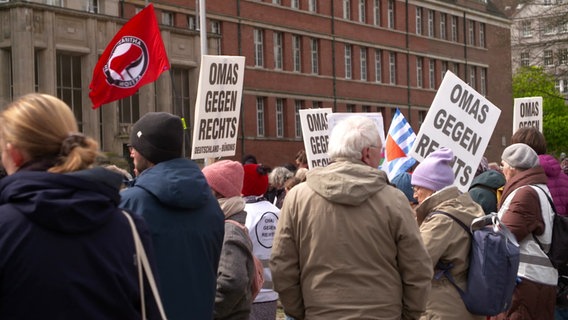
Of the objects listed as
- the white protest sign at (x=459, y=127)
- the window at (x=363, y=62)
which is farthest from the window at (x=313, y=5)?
the white protest sign at (x=459, y=127)

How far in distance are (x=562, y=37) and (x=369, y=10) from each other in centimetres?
2189

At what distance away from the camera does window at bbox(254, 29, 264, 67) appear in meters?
48.4

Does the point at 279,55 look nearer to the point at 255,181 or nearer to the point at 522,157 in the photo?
the point at 255,181

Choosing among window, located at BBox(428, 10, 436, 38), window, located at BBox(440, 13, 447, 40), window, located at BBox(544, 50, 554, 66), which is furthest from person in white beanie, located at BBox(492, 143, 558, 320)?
window, located at BBox(440, 13, 447, 40)

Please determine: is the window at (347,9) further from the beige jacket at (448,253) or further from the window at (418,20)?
the beige jacket at (448,253)

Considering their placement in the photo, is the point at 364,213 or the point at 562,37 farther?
the point at 562,37

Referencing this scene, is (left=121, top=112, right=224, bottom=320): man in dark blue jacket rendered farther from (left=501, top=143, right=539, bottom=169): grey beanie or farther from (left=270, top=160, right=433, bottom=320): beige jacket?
(left=501, top=143, right=539, bottom=169): grey beanie

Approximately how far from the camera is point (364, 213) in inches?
190

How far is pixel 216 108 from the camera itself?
10.3 meters

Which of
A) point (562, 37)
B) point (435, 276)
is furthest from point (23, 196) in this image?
point (562, 37)

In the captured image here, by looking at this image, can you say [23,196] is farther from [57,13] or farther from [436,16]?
[436,16]

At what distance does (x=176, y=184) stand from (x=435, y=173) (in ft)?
6.83

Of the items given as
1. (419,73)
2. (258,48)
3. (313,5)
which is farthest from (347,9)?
(258,48)

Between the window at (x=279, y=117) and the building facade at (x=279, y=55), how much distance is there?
108 millimetres
